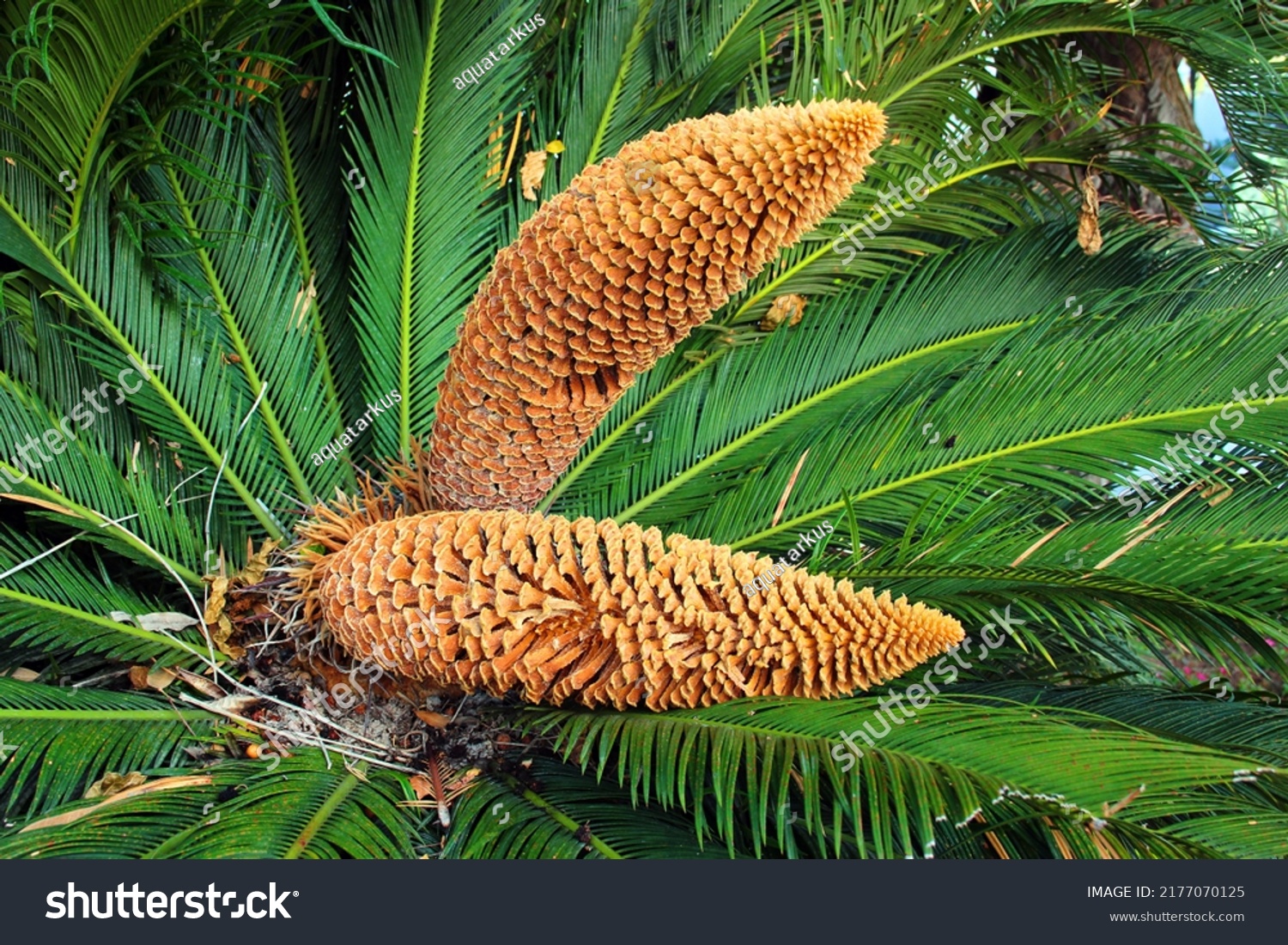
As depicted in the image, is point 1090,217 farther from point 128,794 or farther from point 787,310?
point 128,794

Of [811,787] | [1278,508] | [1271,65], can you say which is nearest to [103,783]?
[811,787]

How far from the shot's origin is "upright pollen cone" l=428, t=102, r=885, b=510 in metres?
1.53

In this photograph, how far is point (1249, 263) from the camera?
2459 millimetres

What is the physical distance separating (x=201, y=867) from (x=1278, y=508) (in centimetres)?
201

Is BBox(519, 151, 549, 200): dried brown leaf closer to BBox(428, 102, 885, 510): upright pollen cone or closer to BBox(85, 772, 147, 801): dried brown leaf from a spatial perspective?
BBox(428, 102, 885, 510): upright pollen cone

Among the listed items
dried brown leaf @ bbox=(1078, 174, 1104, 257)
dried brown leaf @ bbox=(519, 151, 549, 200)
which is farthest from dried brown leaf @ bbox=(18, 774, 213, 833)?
dried brown leaf @ bbox=(1078, 174, 1104, 257)

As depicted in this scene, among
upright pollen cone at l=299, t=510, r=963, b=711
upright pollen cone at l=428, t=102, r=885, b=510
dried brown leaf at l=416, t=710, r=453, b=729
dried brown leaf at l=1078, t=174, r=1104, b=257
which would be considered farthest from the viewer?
dried brown leaf at l=1078, t=174, r=1104, b=257

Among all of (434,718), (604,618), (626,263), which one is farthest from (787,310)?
Result: (434,718)

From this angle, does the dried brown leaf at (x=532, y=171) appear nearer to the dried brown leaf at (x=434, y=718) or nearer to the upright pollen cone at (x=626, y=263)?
the upright pollen cone at (x=626, y=263)

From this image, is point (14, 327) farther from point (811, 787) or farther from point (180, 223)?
point (811, 787)

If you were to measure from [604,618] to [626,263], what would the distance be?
59cm

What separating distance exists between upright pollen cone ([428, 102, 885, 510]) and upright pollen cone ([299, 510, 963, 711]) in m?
0.22

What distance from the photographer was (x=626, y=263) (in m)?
1.67

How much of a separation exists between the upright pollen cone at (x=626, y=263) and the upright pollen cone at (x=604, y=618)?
0.22 metres
